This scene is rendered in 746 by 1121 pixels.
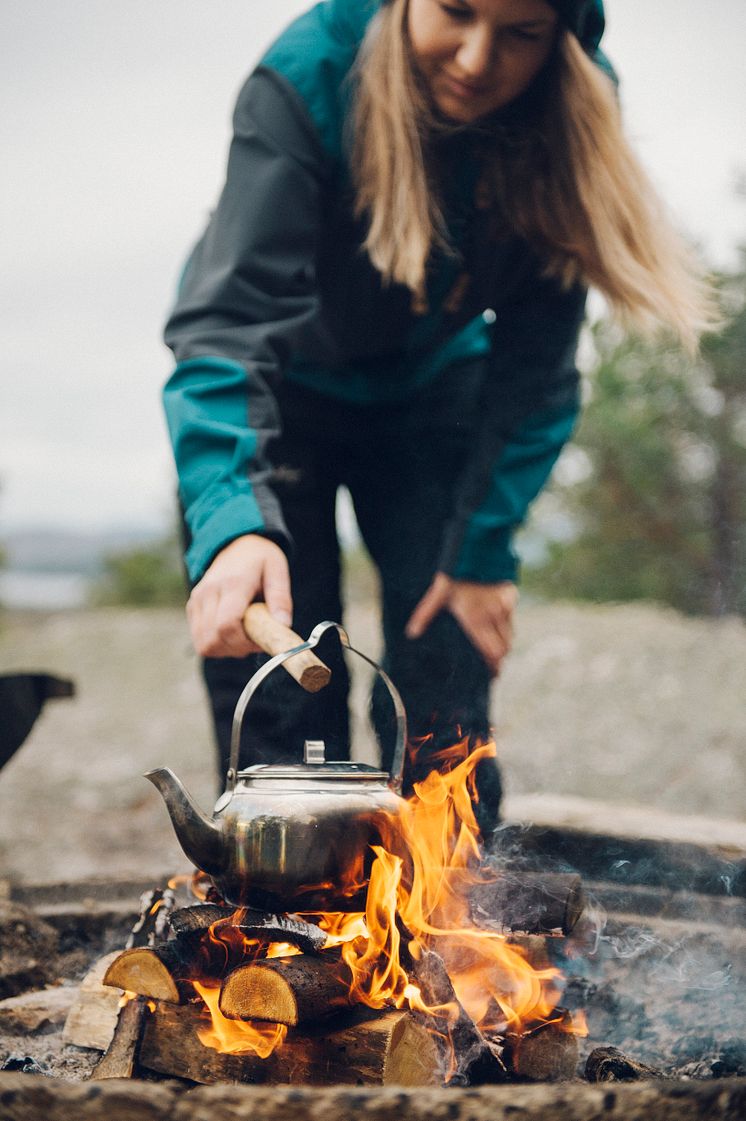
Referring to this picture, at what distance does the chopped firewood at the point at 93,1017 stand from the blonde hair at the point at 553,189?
1.43m

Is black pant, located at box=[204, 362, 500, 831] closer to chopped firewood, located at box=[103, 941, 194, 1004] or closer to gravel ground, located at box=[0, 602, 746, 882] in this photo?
chopped firewood, located at box=[103, 941, 194, 1004]

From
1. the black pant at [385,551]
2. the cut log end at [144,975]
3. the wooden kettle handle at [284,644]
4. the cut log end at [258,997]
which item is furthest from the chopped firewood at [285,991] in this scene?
the black pant at [385,551]

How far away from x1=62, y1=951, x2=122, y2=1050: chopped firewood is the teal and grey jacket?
709 mm

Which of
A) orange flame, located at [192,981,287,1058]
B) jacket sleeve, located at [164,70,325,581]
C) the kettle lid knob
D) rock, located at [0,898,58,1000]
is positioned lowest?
rock, located at [0,898,58,1000]

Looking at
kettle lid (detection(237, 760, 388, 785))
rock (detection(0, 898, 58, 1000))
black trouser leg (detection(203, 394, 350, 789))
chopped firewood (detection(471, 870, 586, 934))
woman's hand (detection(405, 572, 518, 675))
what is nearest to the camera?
kettle lid (detection(237, 760, 388, 785))

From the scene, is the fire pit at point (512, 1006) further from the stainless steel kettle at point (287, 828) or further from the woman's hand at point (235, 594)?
the woman's hand at point (235, 594)

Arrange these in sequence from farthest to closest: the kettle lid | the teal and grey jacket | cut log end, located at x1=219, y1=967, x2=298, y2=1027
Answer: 1. the teal and grey jacket
2. the kettle lid
3. cut log end, located at x1=219, y1=967, x2=298, y2=1027

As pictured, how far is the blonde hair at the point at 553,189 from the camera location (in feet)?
6.27

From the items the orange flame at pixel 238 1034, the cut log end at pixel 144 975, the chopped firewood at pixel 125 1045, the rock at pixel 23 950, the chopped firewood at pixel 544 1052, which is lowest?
the rock at pixel 23 950

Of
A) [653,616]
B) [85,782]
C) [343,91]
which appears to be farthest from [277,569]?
[653,616]

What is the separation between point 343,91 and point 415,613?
3.72 ft

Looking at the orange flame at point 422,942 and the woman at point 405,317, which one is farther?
the woman at point 405,317

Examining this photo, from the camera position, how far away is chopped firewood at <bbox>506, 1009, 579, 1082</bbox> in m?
1.46


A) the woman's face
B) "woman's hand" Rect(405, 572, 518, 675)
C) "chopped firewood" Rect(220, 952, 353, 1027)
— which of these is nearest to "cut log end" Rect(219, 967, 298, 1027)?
"chopped firewood" Rect(220, 952, 353, 1027)
